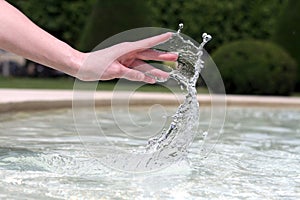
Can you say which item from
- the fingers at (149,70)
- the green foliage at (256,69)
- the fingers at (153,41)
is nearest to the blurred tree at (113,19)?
the green foliage at (256,69)

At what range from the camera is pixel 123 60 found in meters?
2.50

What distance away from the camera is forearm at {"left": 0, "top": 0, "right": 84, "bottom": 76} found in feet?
7.69

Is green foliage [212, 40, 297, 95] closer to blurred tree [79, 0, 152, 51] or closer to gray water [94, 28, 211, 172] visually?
blurred tree [79, 0, 152, 51]

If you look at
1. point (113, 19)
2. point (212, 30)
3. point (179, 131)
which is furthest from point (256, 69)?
point (179, 131)

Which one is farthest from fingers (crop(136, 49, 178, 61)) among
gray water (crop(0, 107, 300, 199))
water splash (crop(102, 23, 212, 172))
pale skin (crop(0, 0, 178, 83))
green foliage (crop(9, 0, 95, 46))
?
green foliage (crop(9, 0, 95, 46))

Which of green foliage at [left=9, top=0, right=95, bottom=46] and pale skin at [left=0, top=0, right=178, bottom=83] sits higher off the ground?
green foliage at [left=9, top=0, right=95, bottom=46]

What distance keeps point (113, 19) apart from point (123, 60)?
998cm

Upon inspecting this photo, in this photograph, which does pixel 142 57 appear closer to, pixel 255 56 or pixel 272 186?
pixel 272 186

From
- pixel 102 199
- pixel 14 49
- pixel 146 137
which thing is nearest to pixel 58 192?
pixel 102 199

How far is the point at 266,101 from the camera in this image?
28.1 feet

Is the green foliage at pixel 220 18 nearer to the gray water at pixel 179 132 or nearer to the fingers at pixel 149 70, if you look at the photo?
the gray water at pixel 179 132

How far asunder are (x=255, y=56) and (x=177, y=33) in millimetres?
8466

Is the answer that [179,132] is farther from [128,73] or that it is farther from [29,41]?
[29,41]

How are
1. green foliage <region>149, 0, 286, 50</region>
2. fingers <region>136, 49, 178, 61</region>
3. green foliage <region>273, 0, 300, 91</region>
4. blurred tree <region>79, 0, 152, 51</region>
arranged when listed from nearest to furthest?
fingers <region>136, 49, 178, 61</region>, green foliage <region>273, 0, 300, 91</region>, blurred tree <region>79, 0, 152, 51</region>, green foliage <region>149, 0, 286, 50</region>
